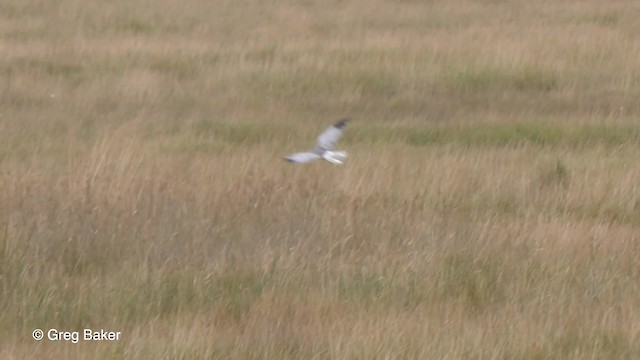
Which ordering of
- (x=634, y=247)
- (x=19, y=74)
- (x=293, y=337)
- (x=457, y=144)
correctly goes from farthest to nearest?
(x=19, y=74), (x=457, y=144), (x=634, y=247), (x=293, y=337)

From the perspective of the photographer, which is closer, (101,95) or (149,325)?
(149,325)

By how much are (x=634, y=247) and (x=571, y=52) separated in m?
7.92

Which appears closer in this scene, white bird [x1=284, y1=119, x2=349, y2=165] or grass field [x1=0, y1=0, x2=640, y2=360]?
grass field [x1=0, y1=0, x2=640, y2=360]

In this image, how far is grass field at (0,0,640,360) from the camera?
4.79 m

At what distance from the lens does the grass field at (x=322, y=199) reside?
4.79 meters

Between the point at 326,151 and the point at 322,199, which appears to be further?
the point at 326,151

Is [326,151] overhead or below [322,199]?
overhead

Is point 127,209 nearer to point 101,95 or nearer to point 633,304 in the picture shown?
point 633,304

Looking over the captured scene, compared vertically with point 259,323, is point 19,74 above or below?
below

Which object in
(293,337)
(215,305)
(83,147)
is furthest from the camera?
(83,147)

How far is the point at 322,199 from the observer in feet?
22.2

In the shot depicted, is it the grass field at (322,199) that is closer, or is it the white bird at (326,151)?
the grass field at (322,199)

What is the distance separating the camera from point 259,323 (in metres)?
4.81

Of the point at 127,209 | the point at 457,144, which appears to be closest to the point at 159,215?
the point at 127,209
